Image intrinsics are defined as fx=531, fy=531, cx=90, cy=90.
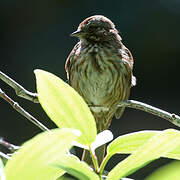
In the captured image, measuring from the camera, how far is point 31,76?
6832 millimetres

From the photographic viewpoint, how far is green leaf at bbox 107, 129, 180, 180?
0.60 meters

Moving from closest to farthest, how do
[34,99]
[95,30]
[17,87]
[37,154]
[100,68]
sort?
[37,154] → [17,87] → [34,99] → [100,68] → [95,30]

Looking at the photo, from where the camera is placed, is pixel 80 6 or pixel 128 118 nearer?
pixel 128 118

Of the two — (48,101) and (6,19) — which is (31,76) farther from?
(48,101)

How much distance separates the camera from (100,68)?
3625 mm

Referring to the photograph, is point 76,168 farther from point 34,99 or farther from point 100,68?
point 100,68

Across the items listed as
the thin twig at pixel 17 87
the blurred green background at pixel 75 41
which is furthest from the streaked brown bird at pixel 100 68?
the blurred green background at pixel 75 41

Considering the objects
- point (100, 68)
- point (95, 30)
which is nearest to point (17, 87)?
point (100, 68)

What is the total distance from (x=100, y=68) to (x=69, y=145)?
10.1 ft

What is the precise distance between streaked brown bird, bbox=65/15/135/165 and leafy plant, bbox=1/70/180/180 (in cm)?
294

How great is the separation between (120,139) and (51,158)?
13cm

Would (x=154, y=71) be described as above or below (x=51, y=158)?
below

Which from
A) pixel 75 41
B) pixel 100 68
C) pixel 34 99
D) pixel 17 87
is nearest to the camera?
pixel 17 87

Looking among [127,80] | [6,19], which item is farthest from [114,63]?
[6,19]
